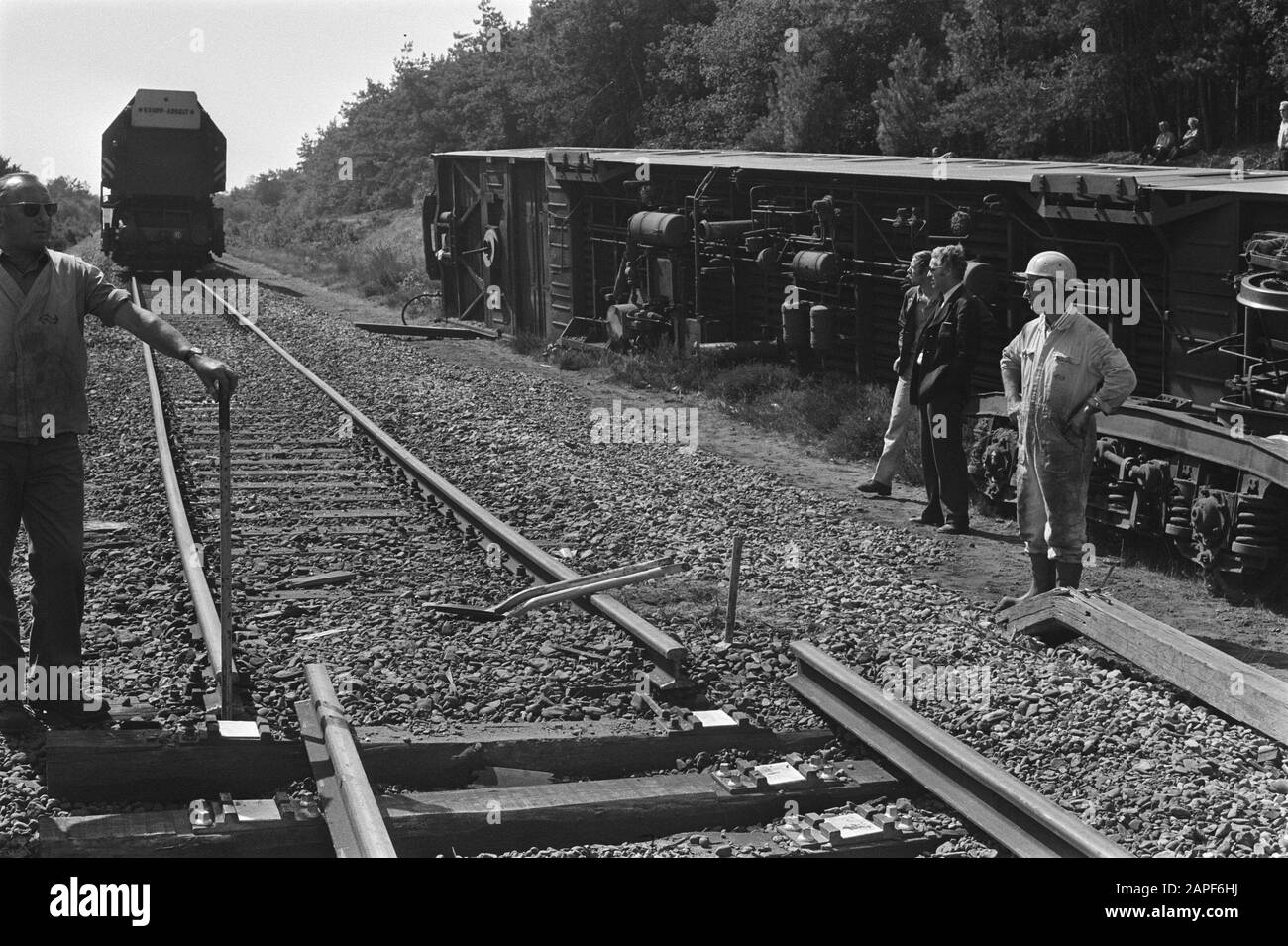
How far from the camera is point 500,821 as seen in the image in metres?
5.47

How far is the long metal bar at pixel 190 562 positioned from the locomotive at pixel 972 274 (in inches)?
230

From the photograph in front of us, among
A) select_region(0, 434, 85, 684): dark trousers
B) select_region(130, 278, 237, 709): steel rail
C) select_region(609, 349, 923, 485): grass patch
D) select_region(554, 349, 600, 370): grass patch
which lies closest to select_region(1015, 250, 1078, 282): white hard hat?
select_region(130, 278, 237, 709): steel rail

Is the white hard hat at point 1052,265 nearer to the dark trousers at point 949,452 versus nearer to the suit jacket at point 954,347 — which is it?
the suit jacket at point 954,347

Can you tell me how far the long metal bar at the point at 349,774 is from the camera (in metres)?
4.91

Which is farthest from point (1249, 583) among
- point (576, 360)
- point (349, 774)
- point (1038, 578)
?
point (576, 360)

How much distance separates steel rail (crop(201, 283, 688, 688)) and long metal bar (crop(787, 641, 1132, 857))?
23.9 inches

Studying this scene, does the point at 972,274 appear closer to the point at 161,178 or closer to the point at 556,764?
the point at 556,764

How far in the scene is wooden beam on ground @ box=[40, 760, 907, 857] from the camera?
5163 millimetres

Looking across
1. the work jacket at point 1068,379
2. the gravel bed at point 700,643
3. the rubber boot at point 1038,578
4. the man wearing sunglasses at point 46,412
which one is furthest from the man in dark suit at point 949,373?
the man wearing sunglasses at point 46,412

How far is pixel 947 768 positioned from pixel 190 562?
4.78 meters

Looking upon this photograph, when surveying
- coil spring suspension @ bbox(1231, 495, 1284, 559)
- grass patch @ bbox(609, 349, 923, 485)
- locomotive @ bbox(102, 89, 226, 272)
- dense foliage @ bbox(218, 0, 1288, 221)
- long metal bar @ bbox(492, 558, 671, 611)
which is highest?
dense foliage @ bbox(218, 0, 1288, 221)

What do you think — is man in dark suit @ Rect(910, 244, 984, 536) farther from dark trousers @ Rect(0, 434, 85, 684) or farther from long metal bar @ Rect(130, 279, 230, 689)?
dark trousers @ Rect(0, 434, 85, 684)

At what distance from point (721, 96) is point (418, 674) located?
49.6 meters

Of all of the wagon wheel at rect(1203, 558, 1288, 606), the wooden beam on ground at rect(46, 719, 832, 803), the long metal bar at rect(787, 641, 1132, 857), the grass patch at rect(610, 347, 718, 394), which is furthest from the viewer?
the grass patch at rect(610, 347, 718, 394)
